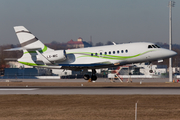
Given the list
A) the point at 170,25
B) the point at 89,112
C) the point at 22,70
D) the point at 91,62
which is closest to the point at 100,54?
the point at 91,62

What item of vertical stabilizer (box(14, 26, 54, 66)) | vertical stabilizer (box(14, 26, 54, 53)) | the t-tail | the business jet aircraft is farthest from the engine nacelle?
vertical stabilizer (box(14, 26, 54, 53))

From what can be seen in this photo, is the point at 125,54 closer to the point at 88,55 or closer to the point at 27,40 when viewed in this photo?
the point at 88,55

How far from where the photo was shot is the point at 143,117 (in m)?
27.8

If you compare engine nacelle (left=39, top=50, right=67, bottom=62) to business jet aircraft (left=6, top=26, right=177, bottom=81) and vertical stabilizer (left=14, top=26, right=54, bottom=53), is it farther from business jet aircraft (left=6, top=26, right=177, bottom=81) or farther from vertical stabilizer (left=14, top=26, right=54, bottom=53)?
vertical stabilizer (left=14, top=26, right=54, bottom=53)

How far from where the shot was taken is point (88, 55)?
48.4 m

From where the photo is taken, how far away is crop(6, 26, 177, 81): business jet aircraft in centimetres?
4672

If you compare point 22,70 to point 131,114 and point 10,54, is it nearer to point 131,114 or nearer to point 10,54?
point 10,54

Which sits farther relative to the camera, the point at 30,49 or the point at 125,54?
the point at 30,49

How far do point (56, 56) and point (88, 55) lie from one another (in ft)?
16.0

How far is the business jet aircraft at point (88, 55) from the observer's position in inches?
1839

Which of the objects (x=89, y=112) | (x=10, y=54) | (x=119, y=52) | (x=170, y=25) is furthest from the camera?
(x=10, y=54)

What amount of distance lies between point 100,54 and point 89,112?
1833 cm

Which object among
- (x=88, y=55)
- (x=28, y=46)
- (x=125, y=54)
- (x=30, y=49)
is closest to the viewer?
(x=125, y=54)

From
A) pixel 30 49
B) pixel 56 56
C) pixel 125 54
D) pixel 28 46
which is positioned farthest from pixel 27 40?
pixel 125 54
